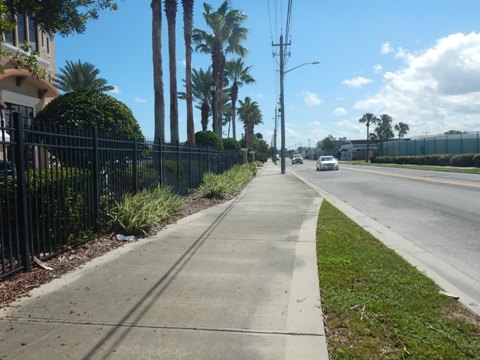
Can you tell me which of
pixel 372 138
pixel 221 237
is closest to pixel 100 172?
pixel 221 237

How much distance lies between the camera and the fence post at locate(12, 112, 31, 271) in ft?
17.9

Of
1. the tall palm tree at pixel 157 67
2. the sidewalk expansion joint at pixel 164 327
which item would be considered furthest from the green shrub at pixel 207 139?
the sidewalk expansion joint at pixel 164 327

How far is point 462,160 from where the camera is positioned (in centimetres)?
4219

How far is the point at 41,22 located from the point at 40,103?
15580 millimetres

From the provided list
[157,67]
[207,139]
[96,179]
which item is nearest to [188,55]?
[207,139]

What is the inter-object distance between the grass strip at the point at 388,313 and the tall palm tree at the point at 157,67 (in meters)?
15.0

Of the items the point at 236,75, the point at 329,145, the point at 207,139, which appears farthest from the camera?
the point at 329,145

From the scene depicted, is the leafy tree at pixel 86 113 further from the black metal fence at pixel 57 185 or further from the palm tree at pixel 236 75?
the palm tree at pixel 236 75

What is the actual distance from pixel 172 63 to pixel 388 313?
2126 cm

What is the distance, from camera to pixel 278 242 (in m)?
7.93

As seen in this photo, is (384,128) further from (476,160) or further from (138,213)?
(138,213)

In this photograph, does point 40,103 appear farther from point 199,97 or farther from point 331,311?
point 199,97

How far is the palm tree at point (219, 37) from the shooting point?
122 feet

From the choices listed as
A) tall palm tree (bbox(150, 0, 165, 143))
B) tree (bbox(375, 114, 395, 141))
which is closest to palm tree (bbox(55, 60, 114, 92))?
tall palm tree (bbox(150, 0, 165, 143))
